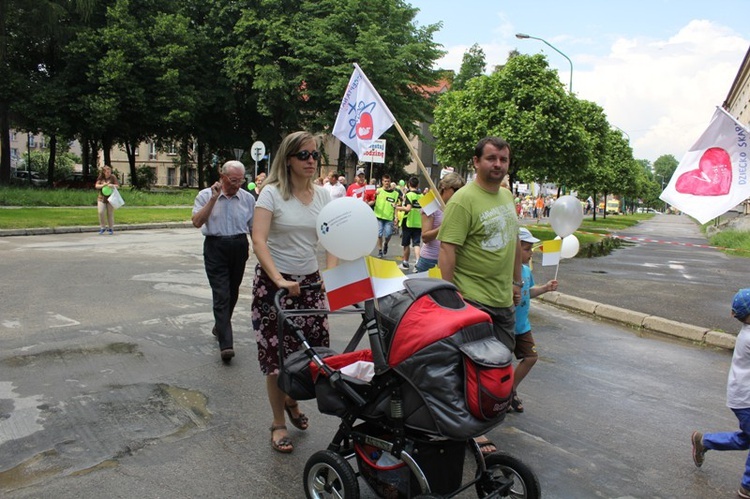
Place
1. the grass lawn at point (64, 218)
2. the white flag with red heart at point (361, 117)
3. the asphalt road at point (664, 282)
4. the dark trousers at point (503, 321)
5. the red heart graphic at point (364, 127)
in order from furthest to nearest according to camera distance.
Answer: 1. the grass lawn at point (64, 218)
2. the asphalt road at point (664, 282)
3. the red heart graphic at point (364, 127)
4. the white flag with red heart at point (361, 117)
5. the dark trousers at point (503, 321)

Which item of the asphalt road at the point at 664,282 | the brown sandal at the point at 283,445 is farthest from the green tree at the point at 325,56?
the brown sandal at the point at 283,445

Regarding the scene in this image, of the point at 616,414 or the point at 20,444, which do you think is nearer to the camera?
the point at 20,444

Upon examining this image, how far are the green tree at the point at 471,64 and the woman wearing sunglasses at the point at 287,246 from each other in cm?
7284

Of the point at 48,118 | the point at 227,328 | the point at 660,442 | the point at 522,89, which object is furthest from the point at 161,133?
the point at 660,442

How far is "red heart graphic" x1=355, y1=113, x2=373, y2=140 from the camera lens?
6.79 m

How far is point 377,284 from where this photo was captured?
2906 mm

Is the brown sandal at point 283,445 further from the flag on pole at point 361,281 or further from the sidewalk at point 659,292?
the sidewalk at point 659,292

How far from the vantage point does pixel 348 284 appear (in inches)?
118

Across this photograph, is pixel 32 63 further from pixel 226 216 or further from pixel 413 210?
pixel 226 216

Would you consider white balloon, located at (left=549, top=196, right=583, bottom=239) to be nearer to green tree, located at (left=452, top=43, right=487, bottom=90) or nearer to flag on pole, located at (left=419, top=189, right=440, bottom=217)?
flag on pole, located at (left=419, top=189, right=440, bottom=217)

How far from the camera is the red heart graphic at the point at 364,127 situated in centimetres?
679

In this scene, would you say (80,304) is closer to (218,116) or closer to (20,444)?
(20,444)

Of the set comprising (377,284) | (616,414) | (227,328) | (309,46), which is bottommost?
(616,414)

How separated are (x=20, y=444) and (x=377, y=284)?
2.63m
